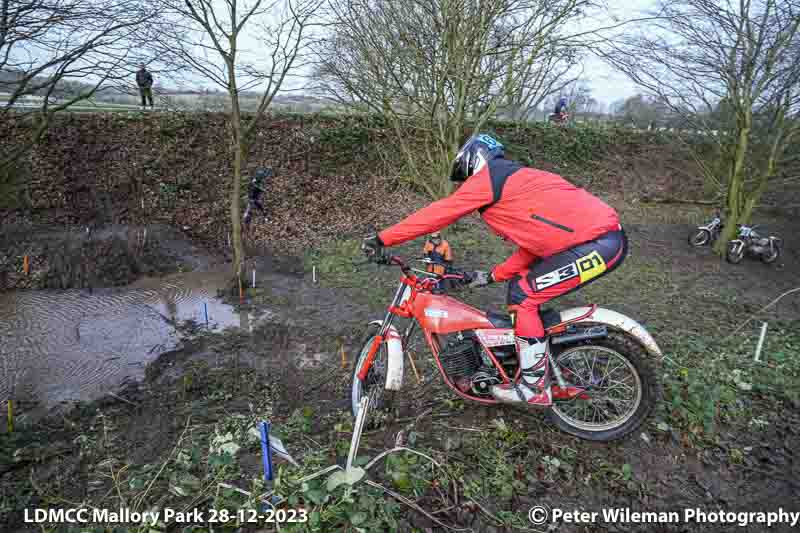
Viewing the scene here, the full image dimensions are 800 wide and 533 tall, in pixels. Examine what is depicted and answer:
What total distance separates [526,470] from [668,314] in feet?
13.8

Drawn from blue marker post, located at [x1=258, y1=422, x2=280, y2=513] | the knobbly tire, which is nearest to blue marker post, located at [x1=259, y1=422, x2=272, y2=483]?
blue marker post, located at [x1=258, y1=422, x2=280, y2=513]

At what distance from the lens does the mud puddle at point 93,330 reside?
4773 millimetres

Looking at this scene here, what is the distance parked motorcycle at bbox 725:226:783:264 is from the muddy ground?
4.74 metres

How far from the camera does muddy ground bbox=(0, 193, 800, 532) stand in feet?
8.11

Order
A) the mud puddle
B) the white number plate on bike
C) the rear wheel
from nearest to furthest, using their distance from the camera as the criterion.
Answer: the white number plate on bike, the mud puddle, the rear wheel

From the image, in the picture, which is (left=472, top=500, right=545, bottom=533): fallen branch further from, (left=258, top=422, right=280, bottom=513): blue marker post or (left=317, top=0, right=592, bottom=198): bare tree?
(left=317, top=0, right=592, bottom=198): bare tree

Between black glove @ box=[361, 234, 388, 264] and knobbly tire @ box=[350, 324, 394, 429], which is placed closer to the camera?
black glove @ box=[361, 234, 388, 264]

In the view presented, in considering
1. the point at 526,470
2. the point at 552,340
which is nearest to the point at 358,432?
the point at 526,470

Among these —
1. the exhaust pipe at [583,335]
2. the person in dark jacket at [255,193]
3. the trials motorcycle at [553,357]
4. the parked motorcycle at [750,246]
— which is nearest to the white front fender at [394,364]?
the trials motorcycle at [553,357]

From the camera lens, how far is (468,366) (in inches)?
124

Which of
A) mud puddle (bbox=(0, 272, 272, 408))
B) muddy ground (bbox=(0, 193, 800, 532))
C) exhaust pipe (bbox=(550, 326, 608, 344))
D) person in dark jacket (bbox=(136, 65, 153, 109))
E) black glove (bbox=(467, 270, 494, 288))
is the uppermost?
person in dark jacket (bbox=(136, 65, 153, 109))

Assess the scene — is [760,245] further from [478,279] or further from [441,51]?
[478,279]

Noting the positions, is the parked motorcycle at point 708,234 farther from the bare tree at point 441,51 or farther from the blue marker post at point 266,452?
the blue marker post at point 266,452

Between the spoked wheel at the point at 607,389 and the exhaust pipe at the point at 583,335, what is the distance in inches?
2.4
